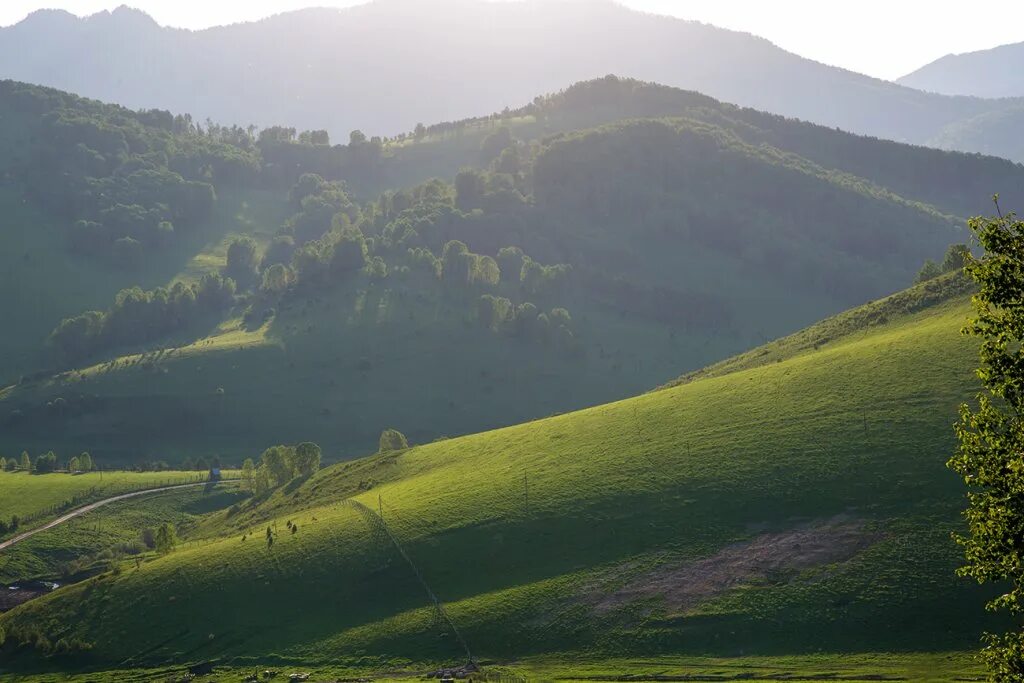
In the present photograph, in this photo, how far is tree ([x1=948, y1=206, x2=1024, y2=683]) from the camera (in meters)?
33.5

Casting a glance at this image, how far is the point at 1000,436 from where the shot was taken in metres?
34.6

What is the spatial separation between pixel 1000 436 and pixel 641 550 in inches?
2253

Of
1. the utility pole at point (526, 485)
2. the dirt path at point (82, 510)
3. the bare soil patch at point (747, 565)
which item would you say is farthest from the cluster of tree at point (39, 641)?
the bare soil patch at point (747, 565)

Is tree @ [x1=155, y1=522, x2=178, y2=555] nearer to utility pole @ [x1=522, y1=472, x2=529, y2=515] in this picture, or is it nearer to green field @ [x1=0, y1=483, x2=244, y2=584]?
green field @ [x1=0, y1=483, x2=244, y2=584]

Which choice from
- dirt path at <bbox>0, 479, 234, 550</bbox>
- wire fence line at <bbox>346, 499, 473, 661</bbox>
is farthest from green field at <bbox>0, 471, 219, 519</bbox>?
wire fence line at <bbox>346, 499, 473, 661</bbox>

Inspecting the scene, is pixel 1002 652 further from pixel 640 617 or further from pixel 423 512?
pixel 423 512

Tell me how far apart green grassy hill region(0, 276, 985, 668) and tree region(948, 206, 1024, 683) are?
39.4 metres

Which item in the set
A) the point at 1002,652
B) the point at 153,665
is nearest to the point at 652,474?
the point at 153,665

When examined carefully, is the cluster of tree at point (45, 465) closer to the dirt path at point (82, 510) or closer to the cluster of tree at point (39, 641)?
the dirt path at point (82, 510)

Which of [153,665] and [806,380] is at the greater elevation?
[806,380]

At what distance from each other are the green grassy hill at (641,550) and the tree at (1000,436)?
39353 millimetres

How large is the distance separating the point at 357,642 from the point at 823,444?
50689 millimetres

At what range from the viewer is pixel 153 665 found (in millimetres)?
88875

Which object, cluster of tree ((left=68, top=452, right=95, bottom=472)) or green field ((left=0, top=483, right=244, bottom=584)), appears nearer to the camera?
green field ((left=0, top=483, right=244, bottom=584))
